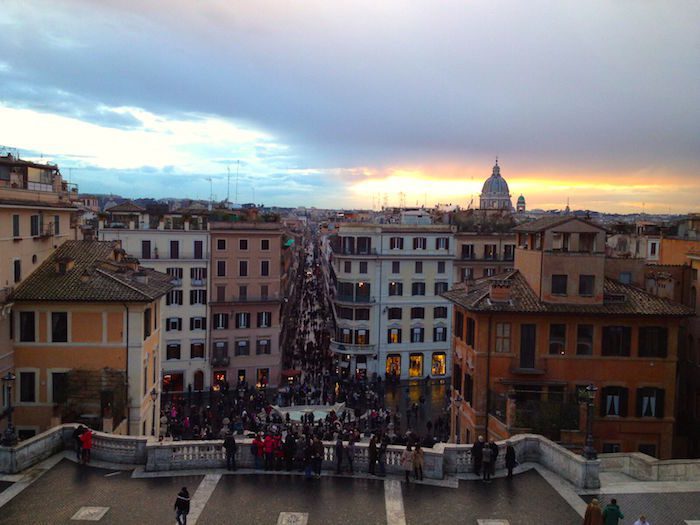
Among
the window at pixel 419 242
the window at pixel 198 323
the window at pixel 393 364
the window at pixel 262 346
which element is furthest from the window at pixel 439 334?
the window at pixel 198 323

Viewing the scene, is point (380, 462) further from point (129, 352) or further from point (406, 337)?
point (406, 337)

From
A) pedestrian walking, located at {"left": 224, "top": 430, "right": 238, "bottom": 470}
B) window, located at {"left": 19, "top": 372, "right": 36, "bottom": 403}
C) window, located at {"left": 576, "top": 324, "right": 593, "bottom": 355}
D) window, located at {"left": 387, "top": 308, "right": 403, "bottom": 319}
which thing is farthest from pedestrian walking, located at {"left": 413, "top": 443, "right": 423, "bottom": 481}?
window, located at {"left": 387, "top": 308, "right": 403, "bottom": 319}

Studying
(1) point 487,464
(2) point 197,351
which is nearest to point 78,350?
(1) point 487,464

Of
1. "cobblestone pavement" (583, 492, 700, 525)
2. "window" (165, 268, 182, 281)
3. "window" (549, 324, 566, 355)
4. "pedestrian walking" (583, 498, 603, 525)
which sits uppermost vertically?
"window" (165, 268, 182, 281)

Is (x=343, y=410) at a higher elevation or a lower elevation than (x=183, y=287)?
lower

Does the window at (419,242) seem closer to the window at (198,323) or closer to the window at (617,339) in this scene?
the window at (198,323)

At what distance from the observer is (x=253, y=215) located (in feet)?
218

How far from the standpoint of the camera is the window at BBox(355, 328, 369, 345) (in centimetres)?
6850

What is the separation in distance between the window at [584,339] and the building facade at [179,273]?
35.6 metres

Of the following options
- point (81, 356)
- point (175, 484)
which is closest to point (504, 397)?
point (175, 484)

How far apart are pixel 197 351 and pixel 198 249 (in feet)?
29.5

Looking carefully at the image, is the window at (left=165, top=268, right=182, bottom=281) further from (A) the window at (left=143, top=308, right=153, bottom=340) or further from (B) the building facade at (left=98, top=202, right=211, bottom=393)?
(A) the window at (left=143, top=308, right=153, bottom=340)

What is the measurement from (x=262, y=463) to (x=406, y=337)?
4547 cm

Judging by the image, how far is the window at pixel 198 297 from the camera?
62438mm
